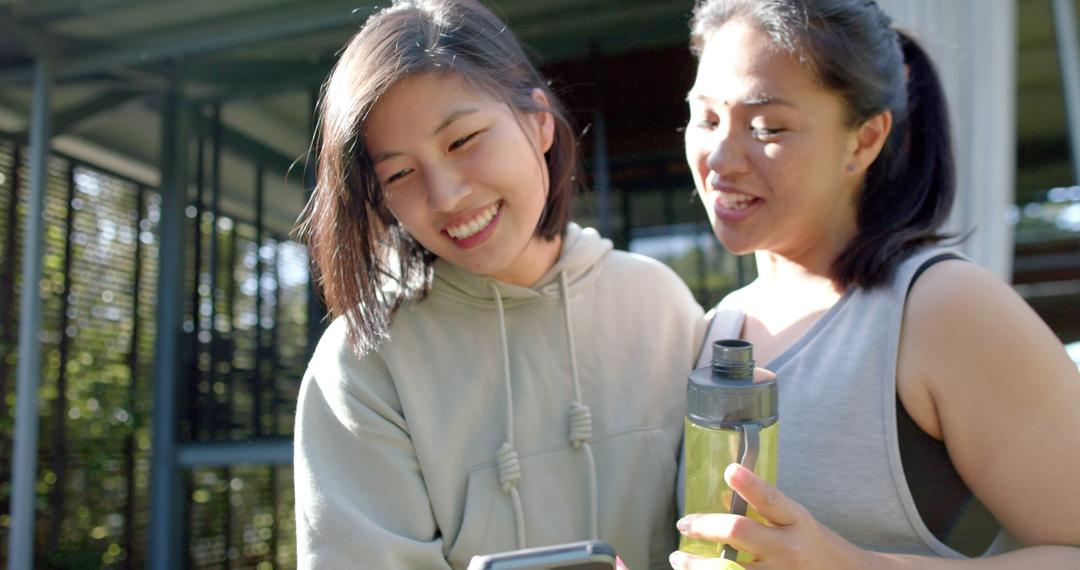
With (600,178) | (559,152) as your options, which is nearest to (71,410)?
(600,178)

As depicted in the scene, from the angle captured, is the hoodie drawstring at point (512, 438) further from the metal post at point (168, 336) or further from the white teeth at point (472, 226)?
the metal post at point (168, 336)

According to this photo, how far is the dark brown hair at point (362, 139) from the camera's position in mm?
967

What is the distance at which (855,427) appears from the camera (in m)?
0.89

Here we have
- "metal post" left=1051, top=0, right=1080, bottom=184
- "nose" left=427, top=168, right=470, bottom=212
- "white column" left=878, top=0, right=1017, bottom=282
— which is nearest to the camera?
"nose" left=427, top=168, right=470, bottom=212

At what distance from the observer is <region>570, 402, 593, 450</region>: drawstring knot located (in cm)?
103

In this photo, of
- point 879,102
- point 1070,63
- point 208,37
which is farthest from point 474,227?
point 208,37

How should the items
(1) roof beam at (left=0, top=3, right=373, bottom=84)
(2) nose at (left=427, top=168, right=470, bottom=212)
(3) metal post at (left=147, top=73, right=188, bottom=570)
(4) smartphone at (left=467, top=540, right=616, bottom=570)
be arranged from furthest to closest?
1. (3) metal post at (left=147, top=73, right=188, bottom=570)
2. (1) roof beam at (left=0, top=3, right=373, bottom=84)
3. (2) nose at (left=427, top=168, right=470, bottom=212)
4. (4) smartphone at (left=467, top=540, right=616, bottom=570)

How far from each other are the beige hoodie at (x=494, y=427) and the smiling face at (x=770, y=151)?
0.71ft

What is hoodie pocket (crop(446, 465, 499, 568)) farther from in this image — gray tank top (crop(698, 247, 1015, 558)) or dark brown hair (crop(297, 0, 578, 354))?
gray tank top (crop(698, 247, 1015, 558))

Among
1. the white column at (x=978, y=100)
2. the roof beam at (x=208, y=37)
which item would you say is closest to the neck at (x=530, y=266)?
the white column at (x=978, y=100)

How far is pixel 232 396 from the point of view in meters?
3.84

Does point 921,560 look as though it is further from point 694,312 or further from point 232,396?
point 232,396

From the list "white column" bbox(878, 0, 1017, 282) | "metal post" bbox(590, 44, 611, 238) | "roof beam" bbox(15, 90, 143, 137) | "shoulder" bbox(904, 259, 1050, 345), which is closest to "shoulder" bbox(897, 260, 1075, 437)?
"shoulder" bbox(904, 259, 1050, 345)

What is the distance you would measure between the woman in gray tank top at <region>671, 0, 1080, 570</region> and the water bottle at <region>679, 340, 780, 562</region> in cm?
3
